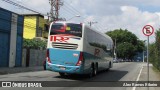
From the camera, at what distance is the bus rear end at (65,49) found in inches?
856

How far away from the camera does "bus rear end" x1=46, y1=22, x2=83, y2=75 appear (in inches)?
856

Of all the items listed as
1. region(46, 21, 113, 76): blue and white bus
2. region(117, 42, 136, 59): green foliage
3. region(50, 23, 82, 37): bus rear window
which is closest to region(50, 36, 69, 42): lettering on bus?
region(46, 21, 113, 76): blue and white bus

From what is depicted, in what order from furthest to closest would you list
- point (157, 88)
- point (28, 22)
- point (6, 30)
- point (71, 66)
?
point (28, 22), point (6, 30), point (71, 66), point (157, 88)

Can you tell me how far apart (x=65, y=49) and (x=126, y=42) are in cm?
11307

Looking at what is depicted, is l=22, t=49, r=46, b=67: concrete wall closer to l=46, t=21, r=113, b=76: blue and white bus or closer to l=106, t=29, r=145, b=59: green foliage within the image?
l=46, t=21, r=113, b=76: blue and white bus

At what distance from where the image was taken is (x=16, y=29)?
39875mm

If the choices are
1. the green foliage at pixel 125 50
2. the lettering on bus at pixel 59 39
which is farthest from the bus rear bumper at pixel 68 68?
the green foliage at pixel 125 50

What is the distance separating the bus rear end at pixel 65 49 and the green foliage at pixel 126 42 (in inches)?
4273

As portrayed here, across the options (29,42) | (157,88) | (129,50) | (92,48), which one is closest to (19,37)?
(29,42)

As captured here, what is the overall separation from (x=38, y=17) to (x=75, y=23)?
A: 46.5m

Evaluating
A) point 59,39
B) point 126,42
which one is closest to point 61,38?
point 59,39

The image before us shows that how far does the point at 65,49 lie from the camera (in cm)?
2181

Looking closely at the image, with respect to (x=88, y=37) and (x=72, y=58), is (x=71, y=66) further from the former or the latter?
(x=88, y=37)

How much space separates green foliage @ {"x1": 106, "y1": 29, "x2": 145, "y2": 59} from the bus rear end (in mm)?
108543
